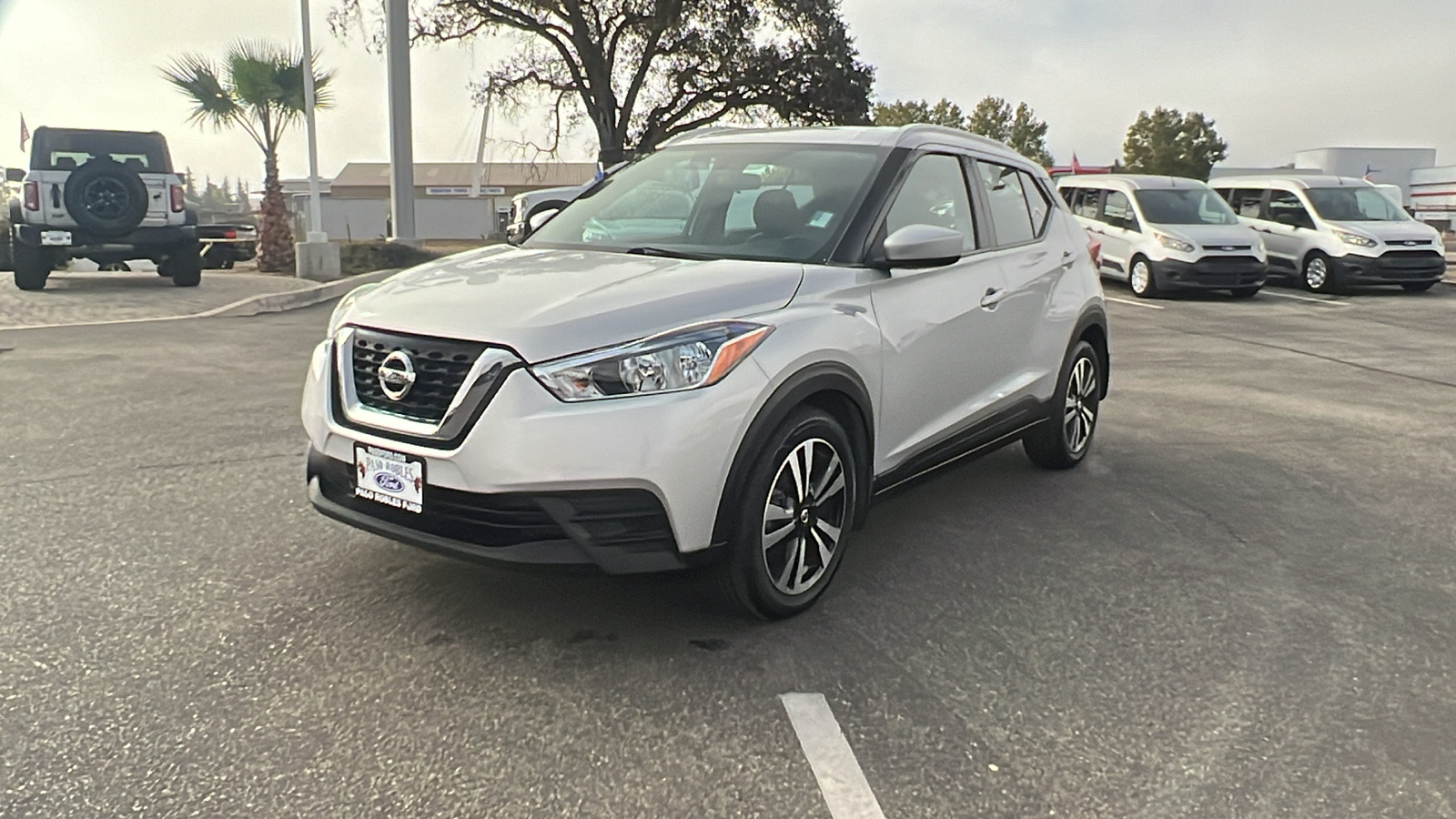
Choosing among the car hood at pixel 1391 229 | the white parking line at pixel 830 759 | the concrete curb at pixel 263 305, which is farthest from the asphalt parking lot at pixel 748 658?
the car hood at pixel 1391 229

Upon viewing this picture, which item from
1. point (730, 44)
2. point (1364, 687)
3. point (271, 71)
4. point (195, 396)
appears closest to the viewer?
point (1364, 687)

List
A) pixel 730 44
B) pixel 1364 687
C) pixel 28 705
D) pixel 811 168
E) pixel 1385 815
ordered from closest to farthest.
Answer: pixel 1385 815 → pixel 28 705 → pixel 1364 687 → pixel 811 168 → pixel 730 44

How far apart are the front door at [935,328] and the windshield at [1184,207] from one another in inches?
539

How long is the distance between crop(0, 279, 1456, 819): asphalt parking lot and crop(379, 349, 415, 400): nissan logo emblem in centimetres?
77

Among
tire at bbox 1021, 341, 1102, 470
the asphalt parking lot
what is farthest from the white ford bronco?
tire at bbox 1021, 341, 1102, 470

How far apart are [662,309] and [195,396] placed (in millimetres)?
5365

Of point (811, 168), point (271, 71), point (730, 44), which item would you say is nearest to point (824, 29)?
point (730, 44)

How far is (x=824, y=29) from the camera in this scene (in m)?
29.7

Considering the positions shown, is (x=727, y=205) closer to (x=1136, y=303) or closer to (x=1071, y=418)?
(x=1071, y=418)

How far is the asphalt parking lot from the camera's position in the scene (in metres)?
2.81

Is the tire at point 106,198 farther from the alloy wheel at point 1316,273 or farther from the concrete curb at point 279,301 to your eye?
the alloy wheel at point 1316,273

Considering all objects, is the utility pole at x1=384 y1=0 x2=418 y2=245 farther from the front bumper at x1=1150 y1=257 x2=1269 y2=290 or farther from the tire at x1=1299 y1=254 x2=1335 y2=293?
the tire at x1=1299 y1=254 x2=1335 y2=293

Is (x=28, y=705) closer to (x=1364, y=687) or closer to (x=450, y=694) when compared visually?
(x=450, y=694)

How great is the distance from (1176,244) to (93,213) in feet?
47.7
